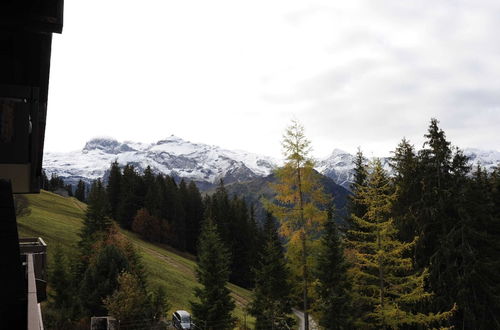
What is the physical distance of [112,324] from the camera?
2998cm

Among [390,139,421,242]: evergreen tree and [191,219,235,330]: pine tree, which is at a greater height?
[390,139,421,242]: evergreen tree

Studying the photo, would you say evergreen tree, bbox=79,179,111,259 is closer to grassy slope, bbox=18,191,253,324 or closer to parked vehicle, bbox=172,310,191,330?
grassy slope, bbox=18,191,253,324

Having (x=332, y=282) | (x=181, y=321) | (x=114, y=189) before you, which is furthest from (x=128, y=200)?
(x=332, y=282)

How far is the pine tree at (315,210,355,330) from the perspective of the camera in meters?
28.3

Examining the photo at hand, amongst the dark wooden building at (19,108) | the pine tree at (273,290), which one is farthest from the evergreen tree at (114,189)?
the dark wooden building at (19,108)

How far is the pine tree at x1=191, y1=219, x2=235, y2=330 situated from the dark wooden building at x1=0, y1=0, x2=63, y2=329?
3199cm

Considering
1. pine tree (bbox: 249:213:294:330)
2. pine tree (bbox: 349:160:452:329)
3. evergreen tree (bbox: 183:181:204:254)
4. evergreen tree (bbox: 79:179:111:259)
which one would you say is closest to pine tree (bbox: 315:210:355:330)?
pine tree (bbox: 349:160:452:329)

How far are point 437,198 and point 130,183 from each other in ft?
249

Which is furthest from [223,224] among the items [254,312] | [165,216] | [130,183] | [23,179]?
[23,179]

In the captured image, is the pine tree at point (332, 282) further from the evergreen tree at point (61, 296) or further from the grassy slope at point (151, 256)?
the grassy slope at point (151, 256)

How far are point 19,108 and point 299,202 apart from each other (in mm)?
20718

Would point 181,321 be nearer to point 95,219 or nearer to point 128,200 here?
point 95,219

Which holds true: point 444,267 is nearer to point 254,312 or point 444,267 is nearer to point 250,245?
point 254,312

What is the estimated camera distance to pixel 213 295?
3700 cm
